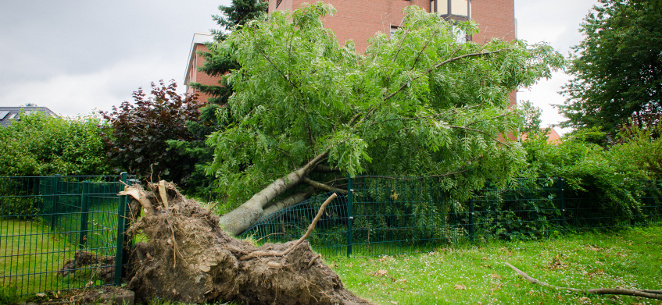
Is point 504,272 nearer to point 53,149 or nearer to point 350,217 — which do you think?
point 350,217

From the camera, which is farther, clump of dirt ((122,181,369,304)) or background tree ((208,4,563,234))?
background tree ((208,4,563,234))

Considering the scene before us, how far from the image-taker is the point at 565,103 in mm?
23812

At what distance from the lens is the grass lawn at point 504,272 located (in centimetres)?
440

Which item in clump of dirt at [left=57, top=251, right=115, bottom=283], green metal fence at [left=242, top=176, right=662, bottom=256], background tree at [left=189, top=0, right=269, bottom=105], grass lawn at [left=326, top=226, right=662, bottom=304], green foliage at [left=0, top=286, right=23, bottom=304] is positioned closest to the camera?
green foliage at [left=0, top=286, right=23, bottom=304]

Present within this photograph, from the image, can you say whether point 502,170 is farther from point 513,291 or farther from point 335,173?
point 335,173

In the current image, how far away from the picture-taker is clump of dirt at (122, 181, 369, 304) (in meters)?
3.77

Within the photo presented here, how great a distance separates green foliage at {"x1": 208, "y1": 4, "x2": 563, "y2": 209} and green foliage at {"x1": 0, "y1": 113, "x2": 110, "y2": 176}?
557 centimetres

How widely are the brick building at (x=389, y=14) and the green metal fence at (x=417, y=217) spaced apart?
814 centimetres

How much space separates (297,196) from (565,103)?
73.4 ft

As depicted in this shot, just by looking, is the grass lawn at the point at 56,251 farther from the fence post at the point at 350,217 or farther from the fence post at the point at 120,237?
the fence post at the point at 350,217

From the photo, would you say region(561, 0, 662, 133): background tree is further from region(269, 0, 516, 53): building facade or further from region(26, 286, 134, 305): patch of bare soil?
region(26, 286, 134, 305): patch of bare soil

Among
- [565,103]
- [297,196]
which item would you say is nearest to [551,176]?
[297,196]

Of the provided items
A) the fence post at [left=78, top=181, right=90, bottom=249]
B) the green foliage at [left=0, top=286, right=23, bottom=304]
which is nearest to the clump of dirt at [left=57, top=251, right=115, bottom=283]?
the fence post at [left=78, top=181, right=90, bottom=249]

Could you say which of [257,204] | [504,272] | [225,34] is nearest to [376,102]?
[257,204]
